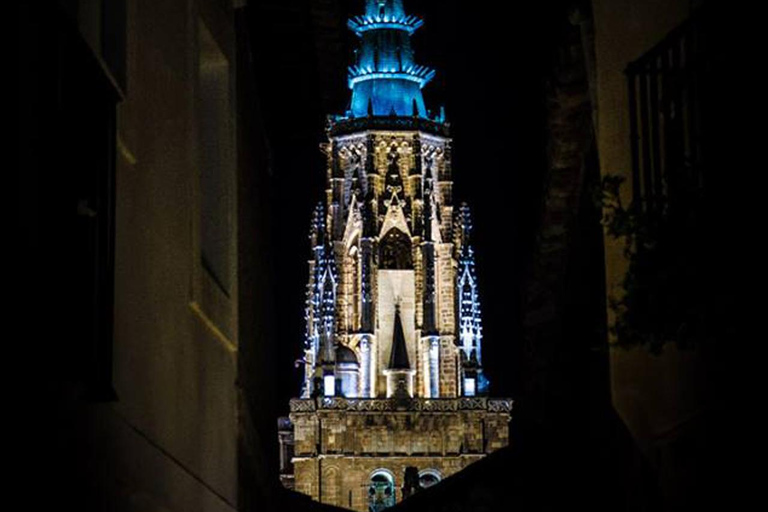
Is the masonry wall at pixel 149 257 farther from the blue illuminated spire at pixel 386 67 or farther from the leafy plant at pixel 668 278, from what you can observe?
the blue illuminated spire at pixel 386 67

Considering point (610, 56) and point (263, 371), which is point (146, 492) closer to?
point (610, 56)

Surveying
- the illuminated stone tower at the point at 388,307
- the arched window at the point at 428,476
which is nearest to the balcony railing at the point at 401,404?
the illuminated stone tower at the point at 388,307

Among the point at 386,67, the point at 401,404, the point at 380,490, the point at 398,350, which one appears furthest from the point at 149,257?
the point at 386,67

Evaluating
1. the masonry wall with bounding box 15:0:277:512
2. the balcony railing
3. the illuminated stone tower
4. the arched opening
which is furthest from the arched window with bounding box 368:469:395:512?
the masonry wall with bounding box 15:0:277:512

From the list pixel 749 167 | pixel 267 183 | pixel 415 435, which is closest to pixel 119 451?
pixel 749 167

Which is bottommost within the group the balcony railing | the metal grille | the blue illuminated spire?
the metal grille

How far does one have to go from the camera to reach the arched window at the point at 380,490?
83.5 m

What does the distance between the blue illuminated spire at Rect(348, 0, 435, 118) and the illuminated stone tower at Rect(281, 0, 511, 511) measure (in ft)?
0.21

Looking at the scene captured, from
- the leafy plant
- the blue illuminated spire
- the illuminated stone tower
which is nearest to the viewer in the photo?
the leafy plant

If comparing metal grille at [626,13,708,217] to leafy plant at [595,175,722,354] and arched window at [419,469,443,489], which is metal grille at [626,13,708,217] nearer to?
leafy plant at [595,175,722,354]

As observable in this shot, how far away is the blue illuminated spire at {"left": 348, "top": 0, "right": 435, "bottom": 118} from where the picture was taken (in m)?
87.5

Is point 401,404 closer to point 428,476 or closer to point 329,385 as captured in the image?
point 329,385

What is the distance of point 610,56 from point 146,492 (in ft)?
18.2

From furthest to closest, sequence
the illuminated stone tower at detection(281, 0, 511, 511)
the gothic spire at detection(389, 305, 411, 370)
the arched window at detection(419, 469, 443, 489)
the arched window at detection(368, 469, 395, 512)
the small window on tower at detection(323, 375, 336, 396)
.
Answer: the gothic spire at detection(389, 305, 411, 370) → the small window on tower at detection(323, 375, 336, 396) → the illuminated stone tower at detection(281, 0, 511, 511) → the arched window at detection(419, 469, 443, 489) → the arched window at detection(368, 469, 395, 512)
